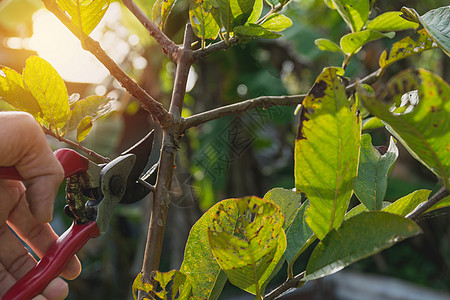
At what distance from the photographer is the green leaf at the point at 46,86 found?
0.39m

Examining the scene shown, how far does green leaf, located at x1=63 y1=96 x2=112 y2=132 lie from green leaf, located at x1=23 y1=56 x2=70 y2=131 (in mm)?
30

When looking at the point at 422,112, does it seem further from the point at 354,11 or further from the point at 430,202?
the point at 354,11

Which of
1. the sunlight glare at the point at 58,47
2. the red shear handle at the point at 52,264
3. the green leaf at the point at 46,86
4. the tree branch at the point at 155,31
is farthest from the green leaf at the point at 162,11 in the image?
the sunlight glare at the point at 58,47

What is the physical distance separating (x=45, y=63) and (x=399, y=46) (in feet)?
1.12

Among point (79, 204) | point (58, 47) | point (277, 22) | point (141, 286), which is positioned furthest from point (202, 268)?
point (58, 47)

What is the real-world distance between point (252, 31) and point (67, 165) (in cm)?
22

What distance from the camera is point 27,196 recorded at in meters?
0.40

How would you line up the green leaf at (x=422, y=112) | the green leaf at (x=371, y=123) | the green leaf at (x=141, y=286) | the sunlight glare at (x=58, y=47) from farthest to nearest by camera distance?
the sunlight glare at (x=58, y=47) < the green leaf at (x=371, y=123) < the green leaf at (x=141, y=286) < the green leaf at (x=422, y=112)

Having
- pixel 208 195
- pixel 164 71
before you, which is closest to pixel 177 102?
pixel 208 195

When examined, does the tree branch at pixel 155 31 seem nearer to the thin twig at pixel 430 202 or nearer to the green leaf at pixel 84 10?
the green leaf at pixel 84 10

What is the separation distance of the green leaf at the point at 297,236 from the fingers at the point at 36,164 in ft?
0.74

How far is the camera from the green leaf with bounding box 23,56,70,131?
39 centimetres

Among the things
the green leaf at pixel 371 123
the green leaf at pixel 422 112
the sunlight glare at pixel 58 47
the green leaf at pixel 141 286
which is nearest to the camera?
the green leaf at pixel 422 112

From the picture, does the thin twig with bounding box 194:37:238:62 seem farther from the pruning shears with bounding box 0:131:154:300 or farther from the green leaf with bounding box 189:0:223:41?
the pruning shears with bounding box 0:131:154:300
